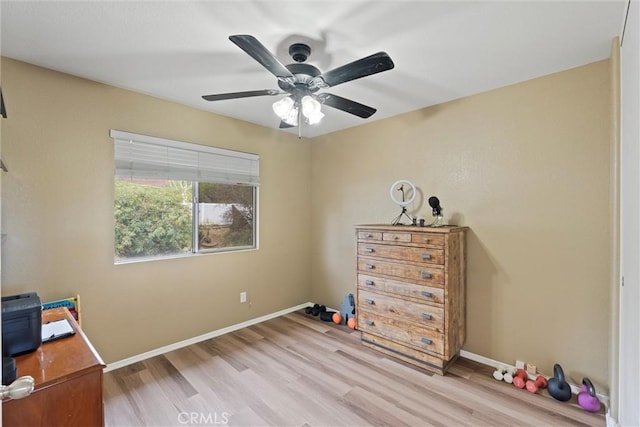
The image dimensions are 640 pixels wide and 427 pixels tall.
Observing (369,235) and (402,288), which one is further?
(369,235)

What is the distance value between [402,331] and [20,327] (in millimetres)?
2527

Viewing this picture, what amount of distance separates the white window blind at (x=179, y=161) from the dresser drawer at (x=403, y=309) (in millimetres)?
1814

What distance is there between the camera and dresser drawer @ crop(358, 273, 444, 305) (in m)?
2.52

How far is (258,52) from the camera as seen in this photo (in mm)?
1495

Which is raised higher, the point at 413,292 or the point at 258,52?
the point at 258,52

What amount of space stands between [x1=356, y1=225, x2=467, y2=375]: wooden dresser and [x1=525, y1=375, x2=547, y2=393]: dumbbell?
54 cm

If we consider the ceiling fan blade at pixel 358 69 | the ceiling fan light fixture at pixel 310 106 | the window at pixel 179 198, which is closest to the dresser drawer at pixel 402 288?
the window at pixel 179 198

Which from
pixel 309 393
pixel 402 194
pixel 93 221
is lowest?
pixel 309 393

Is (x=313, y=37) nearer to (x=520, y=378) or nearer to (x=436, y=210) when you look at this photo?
(x=436, y=210)

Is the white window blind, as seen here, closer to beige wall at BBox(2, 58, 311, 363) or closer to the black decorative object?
beige wall at BBox(2, 58, 311, 363)

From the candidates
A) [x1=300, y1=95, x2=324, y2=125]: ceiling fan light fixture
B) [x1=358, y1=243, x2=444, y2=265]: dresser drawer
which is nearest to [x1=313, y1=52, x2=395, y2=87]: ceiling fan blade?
[x1=300, y1=95, x2=324, y2=125]: ceiling fan light fixture

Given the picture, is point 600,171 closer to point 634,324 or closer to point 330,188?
point 634,324

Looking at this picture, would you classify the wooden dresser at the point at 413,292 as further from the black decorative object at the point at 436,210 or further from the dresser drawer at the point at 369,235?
the black decorative object at the point at 436,210

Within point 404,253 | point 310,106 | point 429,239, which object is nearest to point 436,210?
point 429,239
